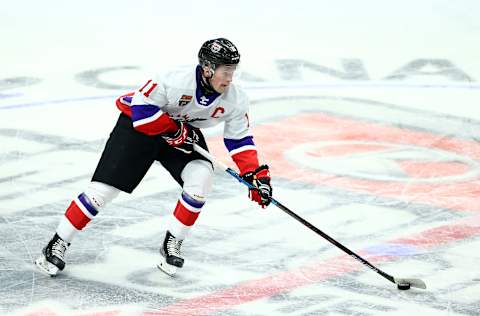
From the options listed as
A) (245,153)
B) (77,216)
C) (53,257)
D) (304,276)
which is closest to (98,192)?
(77,216)

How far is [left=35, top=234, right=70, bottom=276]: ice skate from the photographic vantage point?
512 cm

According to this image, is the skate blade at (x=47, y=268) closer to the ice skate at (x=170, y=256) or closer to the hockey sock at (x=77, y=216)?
the hockey sock at (x=77, y=216)

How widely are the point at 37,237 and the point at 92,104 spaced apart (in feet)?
8.73

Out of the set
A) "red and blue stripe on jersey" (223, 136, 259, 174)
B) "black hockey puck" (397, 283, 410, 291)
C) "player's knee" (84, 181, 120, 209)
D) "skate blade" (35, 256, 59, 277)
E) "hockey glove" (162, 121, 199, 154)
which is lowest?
"skate blade" (35, 256, 59, 277)

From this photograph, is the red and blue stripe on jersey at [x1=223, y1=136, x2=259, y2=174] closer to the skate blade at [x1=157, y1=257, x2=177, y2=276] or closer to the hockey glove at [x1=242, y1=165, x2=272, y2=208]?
the hockey glove at [x1=242, y1=165, x2=272, y2=208]

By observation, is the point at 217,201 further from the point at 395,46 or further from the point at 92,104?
the point at 395,46

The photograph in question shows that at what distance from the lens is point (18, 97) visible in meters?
8.21

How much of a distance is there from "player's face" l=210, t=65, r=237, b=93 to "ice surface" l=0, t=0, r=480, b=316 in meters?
0.88

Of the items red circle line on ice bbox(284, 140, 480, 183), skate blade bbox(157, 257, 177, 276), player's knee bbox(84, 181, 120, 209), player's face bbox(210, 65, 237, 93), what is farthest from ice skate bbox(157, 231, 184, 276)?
red circle line on ice bbox(284, 140, 480, 183)

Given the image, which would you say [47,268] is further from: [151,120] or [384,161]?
[384,161]

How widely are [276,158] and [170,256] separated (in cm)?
203

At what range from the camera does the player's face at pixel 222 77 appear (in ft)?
16.3

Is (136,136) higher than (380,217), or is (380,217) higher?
(136,136)

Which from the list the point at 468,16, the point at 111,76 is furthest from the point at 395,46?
the point at 111,76
